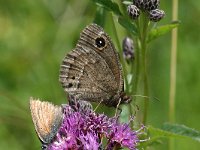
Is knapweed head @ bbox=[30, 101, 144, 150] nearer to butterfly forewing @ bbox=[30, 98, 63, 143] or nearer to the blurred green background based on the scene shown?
butterfly forewing @ bbox=[30, 98, 63, 143]

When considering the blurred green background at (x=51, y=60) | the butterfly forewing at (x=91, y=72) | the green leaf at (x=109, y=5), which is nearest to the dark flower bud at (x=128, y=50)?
the butterfly forewing at (x=91, y=72)

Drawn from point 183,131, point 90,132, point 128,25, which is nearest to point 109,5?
point 128,25

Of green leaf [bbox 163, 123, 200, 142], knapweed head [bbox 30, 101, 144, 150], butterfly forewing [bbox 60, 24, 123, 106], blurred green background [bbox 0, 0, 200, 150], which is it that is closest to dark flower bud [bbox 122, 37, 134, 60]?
butterfly forewing [bbox 60, 24, 123, 106]

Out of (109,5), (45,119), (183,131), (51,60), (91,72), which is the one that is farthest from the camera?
(51,60)

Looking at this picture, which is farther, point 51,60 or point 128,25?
point 51,60

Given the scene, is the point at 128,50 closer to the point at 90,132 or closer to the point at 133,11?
the point at 133,11

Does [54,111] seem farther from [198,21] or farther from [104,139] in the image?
[198,21]

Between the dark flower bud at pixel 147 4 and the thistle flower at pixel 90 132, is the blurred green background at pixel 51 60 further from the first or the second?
the thistle flower at pixel 90 132
